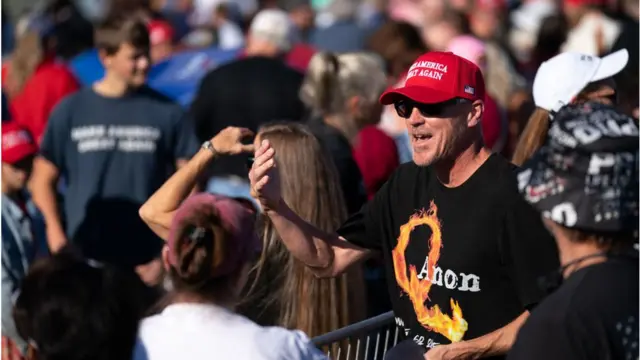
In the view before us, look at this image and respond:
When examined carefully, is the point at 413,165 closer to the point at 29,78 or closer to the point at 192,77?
the point at 29,78

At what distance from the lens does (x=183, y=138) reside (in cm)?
757

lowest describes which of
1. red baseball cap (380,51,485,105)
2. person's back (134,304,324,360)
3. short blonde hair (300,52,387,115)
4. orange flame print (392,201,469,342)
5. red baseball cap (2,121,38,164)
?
red baseball cap (2,121,38,164)

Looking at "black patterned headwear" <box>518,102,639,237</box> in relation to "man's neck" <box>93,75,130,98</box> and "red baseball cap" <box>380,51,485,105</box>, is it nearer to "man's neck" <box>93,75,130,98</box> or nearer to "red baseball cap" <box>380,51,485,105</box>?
"red baseball cap" <box>380,51,485,105</box>

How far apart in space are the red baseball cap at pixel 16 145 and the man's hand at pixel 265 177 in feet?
9.67

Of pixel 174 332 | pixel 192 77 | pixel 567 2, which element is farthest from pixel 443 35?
pixel 174 332

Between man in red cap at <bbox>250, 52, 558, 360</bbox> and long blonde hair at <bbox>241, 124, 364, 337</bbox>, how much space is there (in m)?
0.80

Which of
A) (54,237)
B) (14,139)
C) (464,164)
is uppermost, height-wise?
(464,164)

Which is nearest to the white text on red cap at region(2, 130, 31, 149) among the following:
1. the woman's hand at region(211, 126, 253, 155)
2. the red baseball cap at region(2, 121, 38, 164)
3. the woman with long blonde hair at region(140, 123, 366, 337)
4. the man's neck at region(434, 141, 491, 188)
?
the red baseball cap at region(2, 121, 38, 164)

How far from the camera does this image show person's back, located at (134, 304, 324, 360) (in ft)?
10.7

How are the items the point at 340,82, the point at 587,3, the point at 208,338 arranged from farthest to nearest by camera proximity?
the point at 587,3 < the point at 340,82 < the point at 208,338

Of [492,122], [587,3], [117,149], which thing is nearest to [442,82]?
[117,149]

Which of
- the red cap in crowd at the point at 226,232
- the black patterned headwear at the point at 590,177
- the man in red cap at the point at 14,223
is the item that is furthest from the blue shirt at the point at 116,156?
the black patterned headwear at the point at 590,177

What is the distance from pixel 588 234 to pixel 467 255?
0.98m

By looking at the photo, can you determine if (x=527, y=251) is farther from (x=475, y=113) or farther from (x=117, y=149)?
(x=117, y=149)
